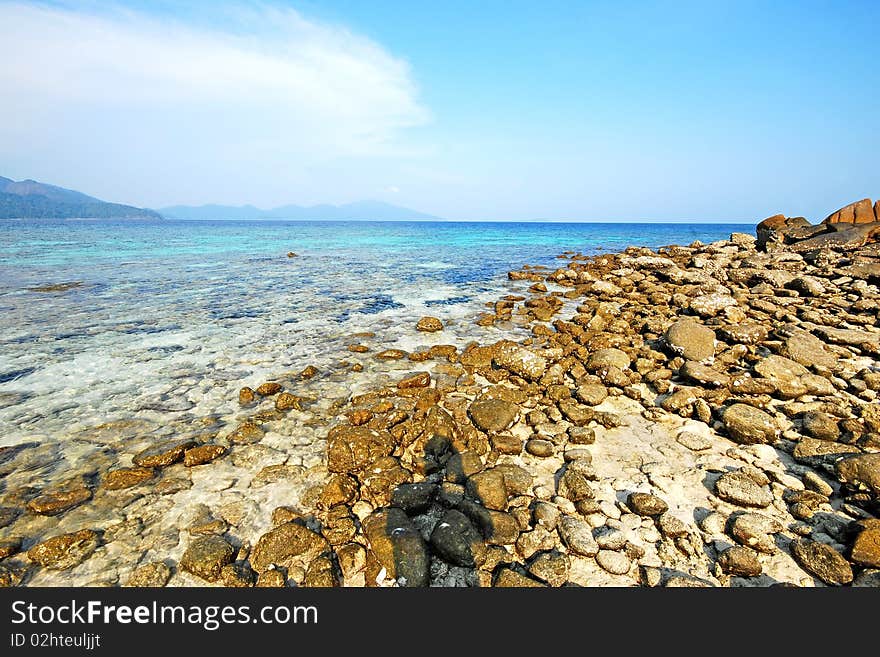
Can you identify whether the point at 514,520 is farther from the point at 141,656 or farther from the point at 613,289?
the point at 613,289

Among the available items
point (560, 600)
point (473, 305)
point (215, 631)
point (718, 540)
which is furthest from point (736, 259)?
point (215, 631)

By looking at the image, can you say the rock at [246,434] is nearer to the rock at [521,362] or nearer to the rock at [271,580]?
the rock at [271,580]

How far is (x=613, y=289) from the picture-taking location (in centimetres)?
1507

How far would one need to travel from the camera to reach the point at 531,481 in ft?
15.2

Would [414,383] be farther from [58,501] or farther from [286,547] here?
[58,501]

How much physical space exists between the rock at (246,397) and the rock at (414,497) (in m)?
3.69

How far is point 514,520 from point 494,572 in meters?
0.63

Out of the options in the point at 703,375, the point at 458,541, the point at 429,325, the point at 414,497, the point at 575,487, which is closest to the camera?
the point at 458,541

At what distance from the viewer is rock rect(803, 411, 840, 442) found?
515cm

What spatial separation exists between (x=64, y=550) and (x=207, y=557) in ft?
4.84

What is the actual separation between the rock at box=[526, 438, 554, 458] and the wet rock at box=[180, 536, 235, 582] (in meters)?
3.59

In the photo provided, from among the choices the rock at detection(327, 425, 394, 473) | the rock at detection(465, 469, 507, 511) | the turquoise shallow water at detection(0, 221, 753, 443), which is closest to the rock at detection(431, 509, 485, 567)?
the rock at detection(465, 469, 507, 511)

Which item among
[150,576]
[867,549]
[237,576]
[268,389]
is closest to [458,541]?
[237,576]

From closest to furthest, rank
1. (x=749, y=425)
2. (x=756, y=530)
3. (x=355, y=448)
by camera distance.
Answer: (x=756, y=530) → (x=355, y=448) → (x=749, y=425)
